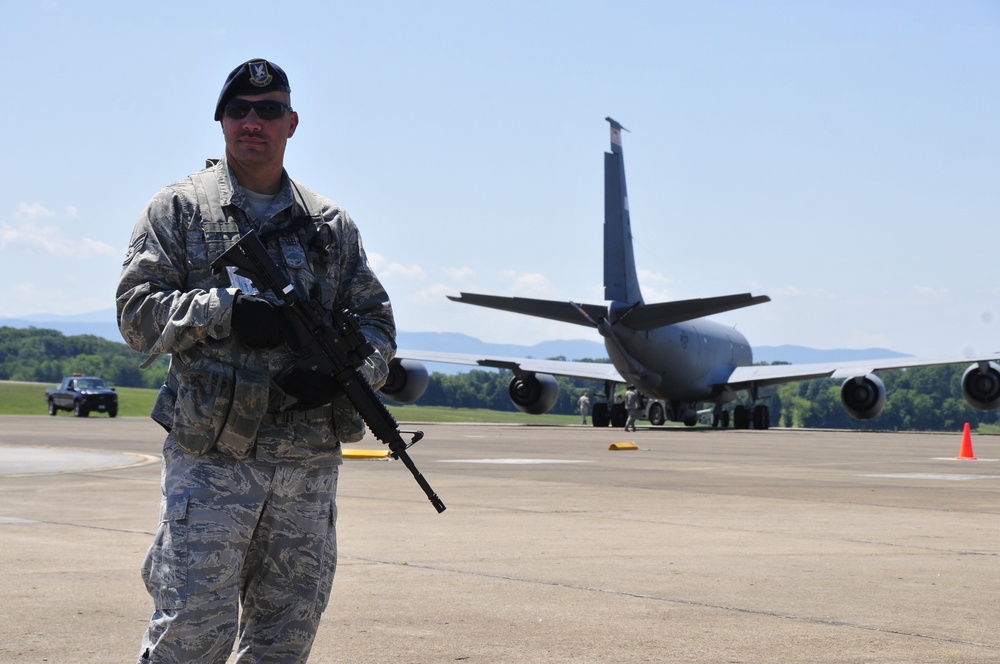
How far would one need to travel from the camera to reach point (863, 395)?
46.3 meters

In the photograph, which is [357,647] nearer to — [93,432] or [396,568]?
[396,568]

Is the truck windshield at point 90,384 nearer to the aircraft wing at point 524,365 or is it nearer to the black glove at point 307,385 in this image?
the aircraft wing at point 524,365

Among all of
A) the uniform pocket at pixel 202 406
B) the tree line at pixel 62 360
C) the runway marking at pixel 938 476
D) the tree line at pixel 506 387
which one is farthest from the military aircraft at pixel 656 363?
the tree line at pixel 62 360

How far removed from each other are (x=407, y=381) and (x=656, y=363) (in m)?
9.17

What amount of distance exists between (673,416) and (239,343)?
5117 cm

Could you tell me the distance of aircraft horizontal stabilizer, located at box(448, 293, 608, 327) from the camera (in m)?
42.8

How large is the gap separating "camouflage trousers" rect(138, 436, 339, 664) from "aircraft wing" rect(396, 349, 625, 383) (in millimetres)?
43591

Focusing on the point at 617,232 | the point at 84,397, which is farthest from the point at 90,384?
the point at 617,232

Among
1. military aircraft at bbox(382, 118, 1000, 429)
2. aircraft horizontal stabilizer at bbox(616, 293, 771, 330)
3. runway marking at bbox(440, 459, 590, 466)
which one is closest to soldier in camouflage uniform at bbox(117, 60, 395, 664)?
runway marking at bbox(440, 459, 590, 466)

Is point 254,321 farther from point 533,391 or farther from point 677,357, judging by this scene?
point 533,391

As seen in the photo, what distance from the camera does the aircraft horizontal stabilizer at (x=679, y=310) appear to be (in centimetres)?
3884

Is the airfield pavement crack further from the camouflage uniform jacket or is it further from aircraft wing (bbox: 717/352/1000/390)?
aircraft wing (bbox: 717/352/1000/390)

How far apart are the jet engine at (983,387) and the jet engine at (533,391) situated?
50.5 ft

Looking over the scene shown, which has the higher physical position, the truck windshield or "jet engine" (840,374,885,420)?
"jet engine" (840,374,885,420)
